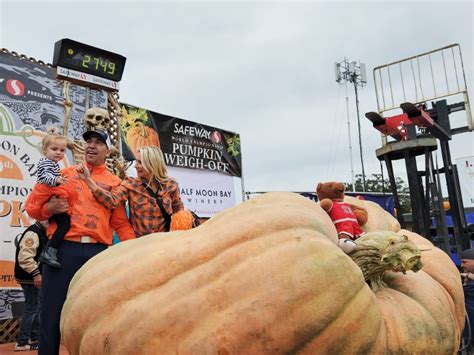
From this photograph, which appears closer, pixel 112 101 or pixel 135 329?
pixel 135 329

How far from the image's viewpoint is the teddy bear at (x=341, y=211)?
2.28 metres

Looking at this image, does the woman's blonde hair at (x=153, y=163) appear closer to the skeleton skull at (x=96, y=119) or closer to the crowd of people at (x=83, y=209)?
the crowd of people at (x=83, y=209)

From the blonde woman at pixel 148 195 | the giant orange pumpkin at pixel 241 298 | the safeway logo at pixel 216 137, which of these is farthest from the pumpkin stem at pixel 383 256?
the safeway logo at pixel 216 137

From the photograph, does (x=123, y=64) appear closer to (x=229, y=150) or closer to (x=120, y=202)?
(x=120, y=202)

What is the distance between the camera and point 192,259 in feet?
5.09

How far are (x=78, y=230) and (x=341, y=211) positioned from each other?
1.37 metres

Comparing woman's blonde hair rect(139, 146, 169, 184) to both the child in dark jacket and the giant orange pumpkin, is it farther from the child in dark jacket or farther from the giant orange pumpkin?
the child in dark jacket

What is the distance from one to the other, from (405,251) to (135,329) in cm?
109

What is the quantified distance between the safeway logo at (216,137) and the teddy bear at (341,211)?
6589mm

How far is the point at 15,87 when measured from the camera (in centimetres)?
563

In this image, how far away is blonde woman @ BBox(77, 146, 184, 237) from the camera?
2533 millimetres

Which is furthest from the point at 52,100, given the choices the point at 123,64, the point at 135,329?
the point at 135,329

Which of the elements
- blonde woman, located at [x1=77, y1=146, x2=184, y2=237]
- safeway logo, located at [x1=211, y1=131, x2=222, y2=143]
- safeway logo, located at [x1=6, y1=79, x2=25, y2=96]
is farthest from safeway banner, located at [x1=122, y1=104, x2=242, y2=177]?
blonde woman, located at [x1=77, y1=146, x2=184, y2=237]

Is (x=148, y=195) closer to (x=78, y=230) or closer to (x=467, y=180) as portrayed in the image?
(x=78, y=230)
